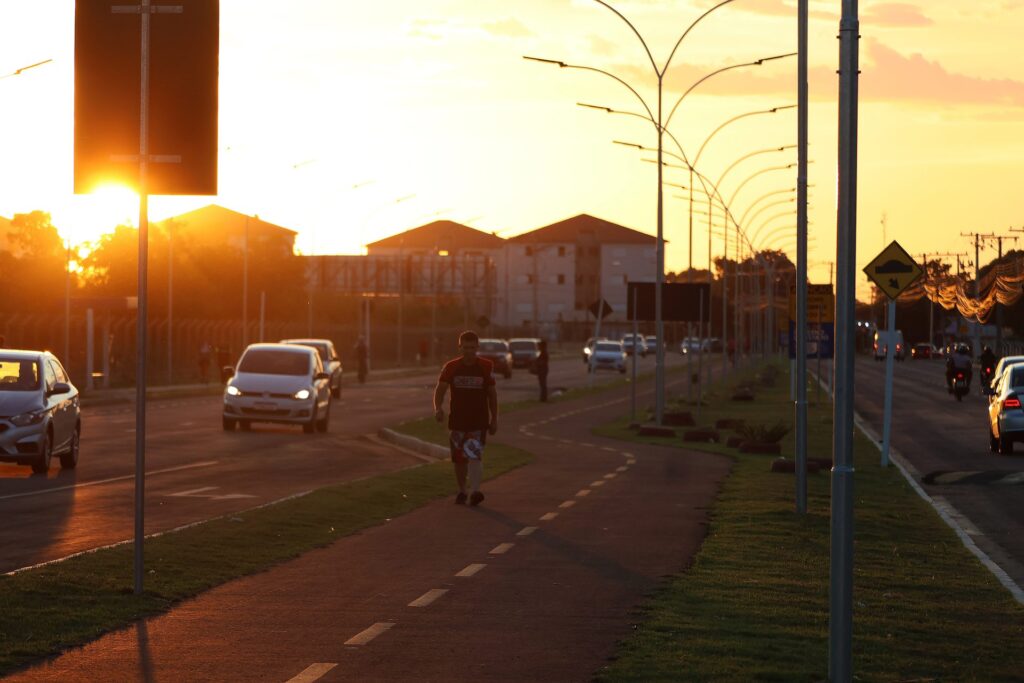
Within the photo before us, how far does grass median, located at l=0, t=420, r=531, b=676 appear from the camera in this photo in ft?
34.6

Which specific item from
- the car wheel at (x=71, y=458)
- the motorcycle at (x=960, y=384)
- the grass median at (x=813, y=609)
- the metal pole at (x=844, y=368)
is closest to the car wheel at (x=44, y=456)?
the car wheel at (x=71, y=458)

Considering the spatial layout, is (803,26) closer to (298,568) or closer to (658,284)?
(298,568)

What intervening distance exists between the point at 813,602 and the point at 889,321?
1542 cm

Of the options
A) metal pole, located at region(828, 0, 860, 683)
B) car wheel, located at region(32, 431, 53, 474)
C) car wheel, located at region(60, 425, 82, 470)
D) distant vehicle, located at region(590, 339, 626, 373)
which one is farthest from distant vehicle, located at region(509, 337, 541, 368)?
metal pole, located at region(828, 0, 860, 683)

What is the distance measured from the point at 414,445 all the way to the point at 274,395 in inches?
176

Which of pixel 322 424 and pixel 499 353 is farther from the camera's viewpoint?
pixel 499 353

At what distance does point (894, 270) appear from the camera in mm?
24125

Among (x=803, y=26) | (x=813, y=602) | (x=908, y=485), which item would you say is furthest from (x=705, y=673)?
(x=908, y=485)

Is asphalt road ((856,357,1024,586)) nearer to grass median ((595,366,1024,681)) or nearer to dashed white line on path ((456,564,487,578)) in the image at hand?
grass median ((595,366,1024,681))

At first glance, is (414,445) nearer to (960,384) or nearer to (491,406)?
(491,406)

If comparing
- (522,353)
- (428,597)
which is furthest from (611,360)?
(428,597)

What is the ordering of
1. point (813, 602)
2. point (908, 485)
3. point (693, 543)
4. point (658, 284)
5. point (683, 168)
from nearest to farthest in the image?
point (813, 602), point (693, 543), point (908, 485), point (658, 284), point (683, 168)

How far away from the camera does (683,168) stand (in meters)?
52.2

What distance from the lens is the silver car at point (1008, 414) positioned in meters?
31.4
